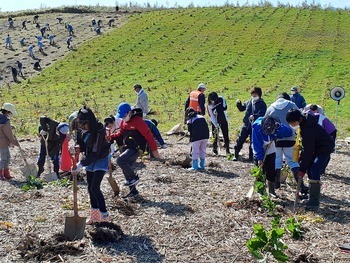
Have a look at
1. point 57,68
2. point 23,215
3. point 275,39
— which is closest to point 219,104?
point 23,215

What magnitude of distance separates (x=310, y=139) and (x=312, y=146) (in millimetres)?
129

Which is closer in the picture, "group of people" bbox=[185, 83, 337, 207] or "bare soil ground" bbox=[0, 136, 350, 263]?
"bare soil ground" bbox=[0, 136, 350, 263]

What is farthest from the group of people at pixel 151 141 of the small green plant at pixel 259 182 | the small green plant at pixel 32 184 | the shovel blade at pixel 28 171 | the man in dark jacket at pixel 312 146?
the small green plant at pixel 32 184

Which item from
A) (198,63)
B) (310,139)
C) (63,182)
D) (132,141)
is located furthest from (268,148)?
(198,63)

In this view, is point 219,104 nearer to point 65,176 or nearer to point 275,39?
point 65,176

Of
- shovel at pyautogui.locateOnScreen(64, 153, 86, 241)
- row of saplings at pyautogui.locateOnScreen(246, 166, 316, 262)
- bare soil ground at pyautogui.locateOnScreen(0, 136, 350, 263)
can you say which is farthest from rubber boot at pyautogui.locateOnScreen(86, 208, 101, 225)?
row of saplings at pyautogui.locateOnScreen(246, 166, 316, 262)

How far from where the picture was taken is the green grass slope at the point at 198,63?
29422 mm

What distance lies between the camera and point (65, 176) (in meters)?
11.6

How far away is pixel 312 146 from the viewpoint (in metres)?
8.54

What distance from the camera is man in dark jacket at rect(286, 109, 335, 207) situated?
27.4ft

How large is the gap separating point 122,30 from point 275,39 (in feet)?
52.6

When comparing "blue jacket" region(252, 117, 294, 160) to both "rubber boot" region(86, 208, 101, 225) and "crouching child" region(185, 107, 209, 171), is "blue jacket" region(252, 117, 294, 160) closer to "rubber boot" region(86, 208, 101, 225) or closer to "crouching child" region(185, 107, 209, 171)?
"crouching child" region(185, 107, 209, 171)

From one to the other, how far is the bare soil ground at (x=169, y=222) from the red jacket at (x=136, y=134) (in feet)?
3.06

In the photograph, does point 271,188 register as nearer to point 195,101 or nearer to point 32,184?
point 32,184
